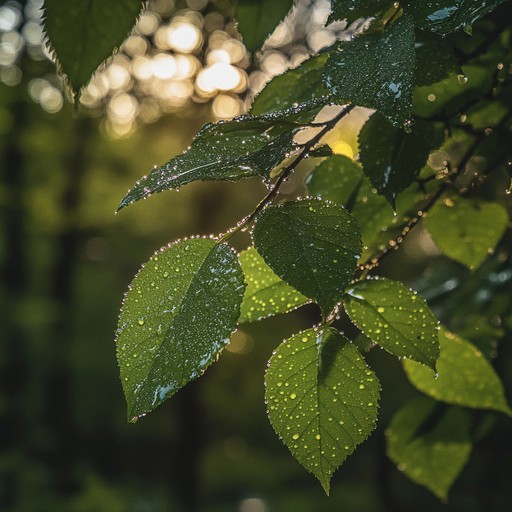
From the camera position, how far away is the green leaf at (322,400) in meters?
0.38

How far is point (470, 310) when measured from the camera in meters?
0.82

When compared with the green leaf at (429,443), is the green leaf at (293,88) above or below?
above

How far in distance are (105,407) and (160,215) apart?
15.6 ft

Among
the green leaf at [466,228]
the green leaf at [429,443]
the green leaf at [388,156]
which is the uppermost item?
the green leaf at [388,156]

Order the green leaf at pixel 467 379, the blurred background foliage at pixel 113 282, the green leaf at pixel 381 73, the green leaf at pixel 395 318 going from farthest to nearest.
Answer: the blurred background foliage at pixel 113 282 → the green leaf at pixel 467 379 → the green leaf at pixel 395 318 → the green leaf at pixel 381 73

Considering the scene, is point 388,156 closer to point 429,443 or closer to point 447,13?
point 447,13

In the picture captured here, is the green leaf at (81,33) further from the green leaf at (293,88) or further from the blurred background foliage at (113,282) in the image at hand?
the blurred background foliage at (113,282)

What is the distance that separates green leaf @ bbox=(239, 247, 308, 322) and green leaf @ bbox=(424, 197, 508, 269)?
291 mm

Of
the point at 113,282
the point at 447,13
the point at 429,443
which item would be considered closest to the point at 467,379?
the point at 429,443

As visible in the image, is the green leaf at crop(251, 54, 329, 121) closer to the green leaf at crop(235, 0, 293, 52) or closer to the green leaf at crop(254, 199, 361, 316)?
the green leaf at crop(235, 0, 293, 52)

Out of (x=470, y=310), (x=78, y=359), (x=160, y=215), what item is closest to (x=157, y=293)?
(x=470, y=310)

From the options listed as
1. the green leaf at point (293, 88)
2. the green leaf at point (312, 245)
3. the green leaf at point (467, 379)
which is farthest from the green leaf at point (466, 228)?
the green leaf at point (312, 245)

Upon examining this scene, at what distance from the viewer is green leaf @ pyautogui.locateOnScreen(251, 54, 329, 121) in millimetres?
476

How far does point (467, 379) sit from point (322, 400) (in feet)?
0.95
